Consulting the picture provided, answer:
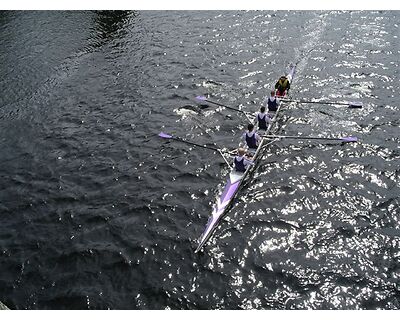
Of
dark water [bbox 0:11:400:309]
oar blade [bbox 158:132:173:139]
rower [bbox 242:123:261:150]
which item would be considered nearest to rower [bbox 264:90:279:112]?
dark water [bbox 0:11:400:309]

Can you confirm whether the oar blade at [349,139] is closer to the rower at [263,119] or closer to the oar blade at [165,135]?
the rower at [263,119]

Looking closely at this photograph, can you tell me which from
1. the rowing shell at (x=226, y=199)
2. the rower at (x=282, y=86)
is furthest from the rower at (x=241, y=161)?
the rower at (x=282, y=86)

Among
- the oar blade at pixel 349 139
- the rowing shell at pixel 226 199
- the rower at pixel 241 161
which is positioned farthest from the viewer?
the oar blade at pixel 349 139

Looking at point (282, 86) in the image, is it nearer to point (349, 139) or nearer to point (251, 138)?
point (349, 139)

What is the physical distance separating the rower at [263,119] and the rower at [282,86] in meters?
4.53

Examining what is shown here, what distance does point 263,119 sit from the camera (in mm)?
26203

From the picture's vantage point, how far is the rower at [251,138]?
2398 cm

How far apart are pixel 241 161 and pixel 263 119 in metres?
5.09

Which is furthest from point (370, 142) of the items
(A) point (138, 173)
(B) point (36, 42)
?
(B) point (36, 42)

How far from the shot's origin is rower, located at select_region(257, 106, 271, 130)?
2605cm

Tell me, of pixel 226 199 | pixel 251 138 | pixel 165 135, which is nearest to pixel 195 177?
pixel 226 199

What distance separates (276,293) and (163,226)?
7.12m

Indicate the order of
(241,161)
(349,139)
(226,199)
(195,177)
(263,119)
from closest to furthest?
(226,199), (241,161), (195,177), (349,139), (263,119)

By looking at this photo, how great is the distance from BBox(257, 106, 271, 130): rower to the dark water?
1560 millimetres
